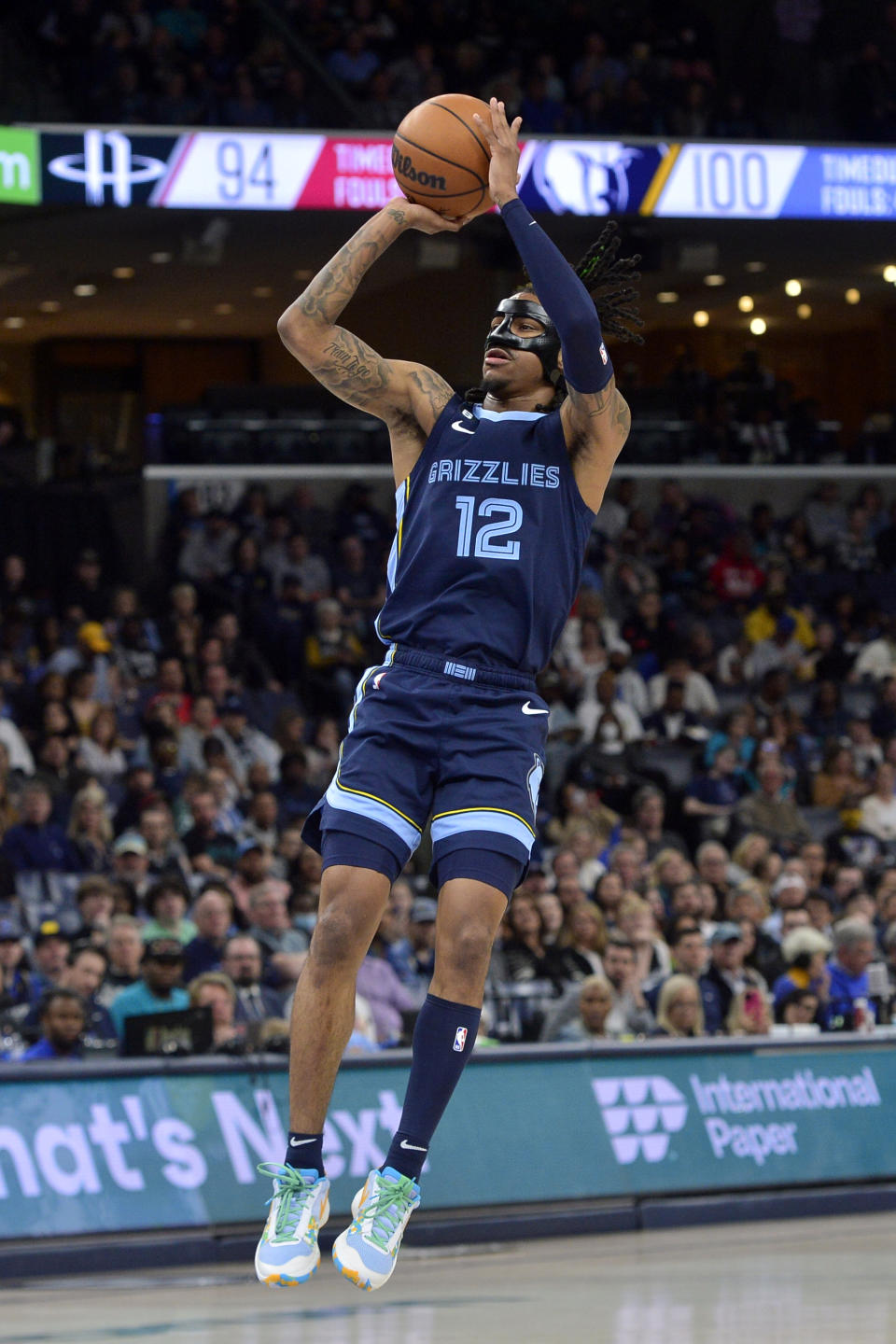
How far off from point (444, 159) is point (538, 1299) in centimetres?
474

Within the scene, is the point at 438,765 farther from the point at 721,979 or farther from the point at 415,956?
the point at 721,979

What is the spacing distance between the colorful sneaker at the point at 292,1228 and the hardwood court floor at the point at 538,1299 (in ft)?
7.77

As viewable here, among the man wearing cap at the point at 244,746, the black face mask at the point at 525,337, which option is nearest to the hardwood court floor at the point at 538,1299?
the black face mask at the point at 525,337

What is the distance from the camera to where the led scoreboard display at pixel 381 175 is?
1623 centimetres

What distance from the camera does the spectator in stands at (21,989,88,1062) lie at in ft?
31.4

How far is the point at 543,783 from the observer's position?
15914mm

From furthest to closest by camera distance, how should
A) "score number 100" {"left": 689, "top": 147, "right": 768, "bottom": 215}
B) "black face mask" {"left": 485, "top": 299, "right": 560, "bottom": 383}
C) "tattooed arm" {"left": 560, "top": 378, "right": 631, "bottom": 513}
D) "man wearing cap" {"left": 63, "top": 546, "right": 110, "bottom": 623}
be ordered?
"score number 100" {"left": 689, "top": 147, "right": 768, "bottom": 215}
"man wearing cap" {"left": 63, "top": 546, "right": 110, "bottom": 623}
"black face mask" {"left": 485, "top": 299, "right": 560, "bottom": 383}
"tattooed arm" {"left": 560, "top": 378, "right": 631, "bottom": 513}

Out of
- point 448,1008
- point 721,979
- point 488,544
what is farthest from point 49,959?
point 488,544

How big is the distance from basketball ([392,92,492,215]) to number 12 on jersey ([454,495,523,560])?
755 mm

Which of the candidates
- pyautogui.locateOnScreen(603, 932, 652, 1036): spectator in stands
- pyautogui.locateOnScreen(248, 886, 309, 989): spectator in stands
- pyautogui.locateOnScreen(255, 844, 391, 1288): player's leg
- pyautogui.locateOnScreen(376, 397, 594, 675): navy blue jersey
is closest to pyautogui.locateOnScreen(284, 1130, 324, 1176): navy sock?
pyautogui.locateOnScreen(255, 844, 391, 1288): player's leg

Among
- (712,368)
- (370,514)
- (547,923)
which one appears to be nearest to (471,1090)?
(547,923)

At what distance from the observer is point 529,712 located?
16.7 feet

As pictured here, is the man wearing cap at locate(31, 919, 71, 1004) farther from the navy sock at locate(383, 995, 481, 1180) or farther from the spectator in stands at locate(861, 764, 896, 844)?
the spectator in stands at locate(861, 764, 896, 844)

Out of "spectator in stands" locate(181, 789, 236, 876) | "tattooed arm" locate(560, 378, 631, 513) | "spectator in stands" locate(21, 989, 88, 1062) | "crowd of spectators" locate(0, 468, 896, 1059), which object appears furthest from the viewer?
"spectator in stands" locate(181, 789, 236, 876)
